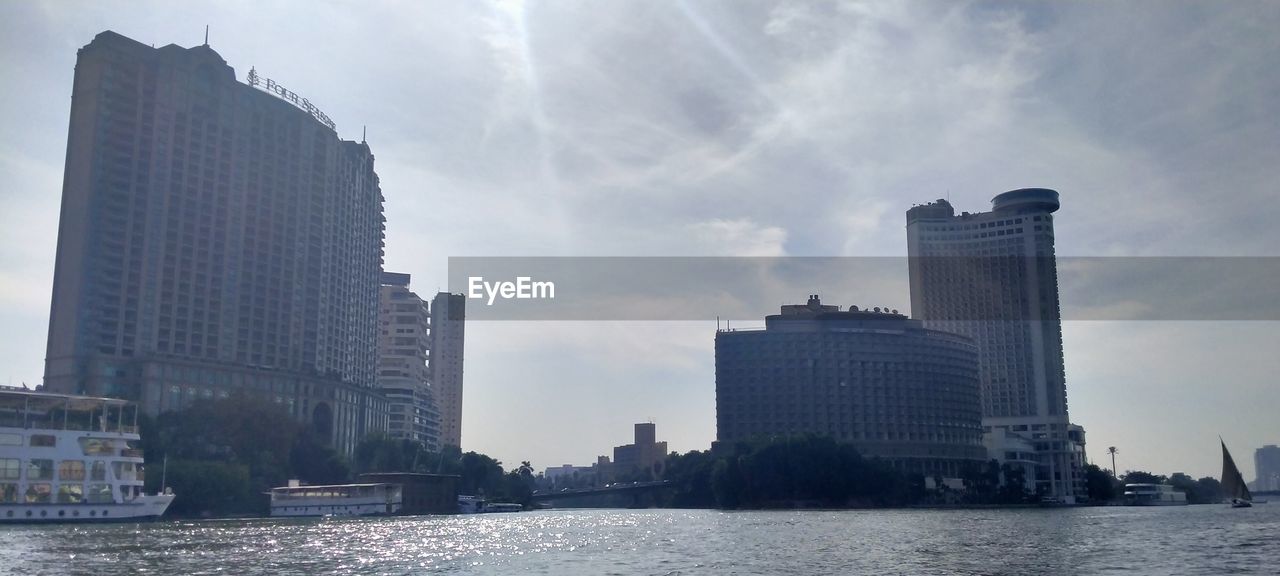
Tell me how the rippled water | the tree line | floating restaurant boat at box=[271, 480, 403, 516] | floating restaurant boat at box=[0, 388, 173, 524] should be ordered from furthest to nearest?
floating restaurant boat at box=[271, 480, 403, 516] < the tree line < floating restaurant boat at box=[0, 388, 173, 524] < the rippled water

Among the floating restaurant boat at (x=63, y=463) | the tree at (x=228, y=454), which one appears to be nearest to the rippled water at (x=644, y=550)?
the floating restaurant boat at (x=63, y=463)

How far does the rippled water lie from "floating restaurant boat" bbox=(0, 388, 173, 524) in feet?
21.1

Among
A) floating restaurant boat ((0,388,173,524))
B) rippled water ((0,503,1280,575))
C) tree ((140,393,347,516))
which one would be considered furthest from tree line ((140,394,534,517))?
rippled water ((0,503,1280,575))

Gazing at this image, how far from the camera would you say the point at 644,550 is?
9262cm

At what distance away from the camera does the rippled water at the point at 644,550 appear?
238 ft

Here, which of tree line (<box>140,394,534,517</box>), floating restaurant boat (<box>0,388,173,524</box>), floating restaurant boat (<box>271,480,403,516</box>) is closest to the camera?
floating restaurant boat (<box>0,388,173,524</box>)

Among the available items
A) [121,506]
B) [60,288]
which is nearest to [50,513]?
[121,506]

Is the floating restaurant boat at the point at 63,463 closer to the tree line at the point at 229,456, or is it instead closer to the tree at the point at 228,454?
the tree line at the point at 229,456

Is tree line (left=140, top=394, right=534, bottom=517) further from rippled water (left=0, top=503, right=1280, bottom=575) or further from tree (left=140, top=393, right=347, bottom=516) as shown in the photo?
rippled water (left=0, top=503, right=1280, bottom=575)

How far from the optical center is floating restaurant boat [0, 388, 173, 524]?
11912 centimetres

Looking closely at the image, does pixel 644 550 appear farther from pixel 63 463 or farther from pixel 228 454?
pixel 228 454

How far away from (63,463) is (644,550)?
71.4 metres

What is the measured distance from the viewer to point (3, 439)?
119m

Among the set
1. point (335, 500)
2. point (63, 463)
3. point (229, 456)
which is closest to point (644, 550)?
point (63, 463)
